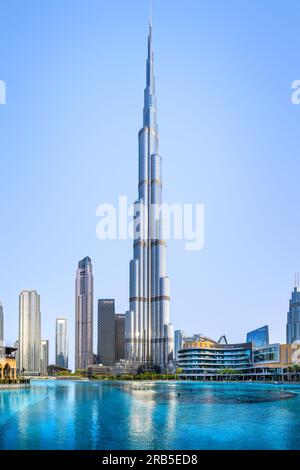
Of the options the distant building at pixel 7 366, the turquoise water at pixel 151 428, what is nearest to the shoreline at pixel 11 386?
the distant building at pixel 7 366

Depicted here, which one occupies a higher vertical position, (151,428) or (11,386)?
(151,428)

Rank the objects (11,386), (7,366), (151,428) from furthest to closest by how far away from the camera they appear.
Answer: (7,366), (11,386), (151,428)

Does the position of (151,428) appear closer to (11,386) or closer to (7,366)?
(11,386)

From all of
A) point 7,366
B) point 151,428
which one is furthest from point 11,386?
point 151,428

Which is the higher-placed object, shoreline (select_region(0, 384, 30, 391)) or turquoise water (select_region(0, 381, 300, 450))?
turquoise water (select_region(0, 381, 300, 450))

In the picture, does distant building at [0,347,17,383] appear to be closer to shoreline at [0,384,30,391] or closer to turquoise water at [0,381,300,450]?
shoreline at [0,384,30,391]

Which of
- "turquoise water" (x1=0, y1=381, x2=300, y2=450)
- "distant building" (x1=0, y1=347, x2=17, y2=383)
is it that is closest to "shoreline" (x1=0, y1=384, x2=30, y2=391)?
"distant building" (x1=0, y1=347, x2=17, y2=383)

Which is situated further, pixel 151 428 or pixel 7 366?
pixel 7 366

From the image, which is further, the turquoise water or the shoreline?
the shoreline

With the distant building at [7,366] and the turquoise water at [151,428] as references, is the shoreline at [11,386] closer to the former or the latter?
the distant building at [7,366]

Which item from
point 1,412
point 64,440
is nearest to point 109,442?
point 64,440
